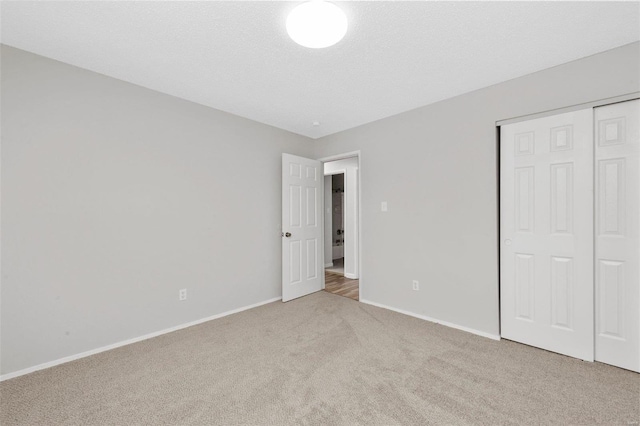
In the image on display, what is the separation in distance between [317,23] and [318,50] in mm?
434

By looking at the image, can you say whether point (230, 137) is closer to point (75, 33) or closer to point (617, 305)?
point (75, 33)

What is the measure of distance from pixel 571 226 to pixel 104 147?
4.05 m

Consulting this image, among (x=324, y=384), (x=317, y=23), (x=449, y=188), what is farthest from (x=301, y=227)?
(x=317, y=23)

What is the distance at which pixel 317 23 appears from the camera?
1593 mm

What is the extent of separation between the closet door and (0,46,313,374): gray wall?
3389mm

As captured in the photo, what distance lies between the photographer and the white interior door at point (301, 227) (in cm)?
370

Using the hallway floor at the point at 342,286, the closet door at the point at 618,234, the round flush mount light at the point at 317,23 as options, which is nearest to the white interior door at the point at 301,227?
the hallway floor at the point at 342,286

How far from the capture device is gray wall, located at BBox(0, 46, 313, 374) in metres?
2.00

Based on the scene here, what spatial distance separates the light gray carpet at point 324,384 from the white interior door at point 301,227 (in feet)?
3.90

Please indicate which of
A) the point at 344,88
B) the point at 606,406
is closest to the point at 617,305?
the point at 606,406

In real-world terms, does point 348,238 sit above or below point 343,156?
below

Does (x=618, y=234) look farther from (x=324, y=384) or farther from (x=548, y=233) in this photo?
(x=324, y=384)

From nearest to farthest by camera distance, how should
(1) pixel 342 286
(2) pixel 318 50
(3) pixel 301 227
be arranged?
1. (2) pixel 318 50
2. (3) pixel 301 227
3. (1) pixel 342 286

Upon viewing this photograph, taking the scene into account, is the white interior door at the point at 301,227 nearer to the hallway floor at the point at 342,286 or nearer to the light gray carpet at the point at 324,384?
the hallway floor at the point at 342,286
